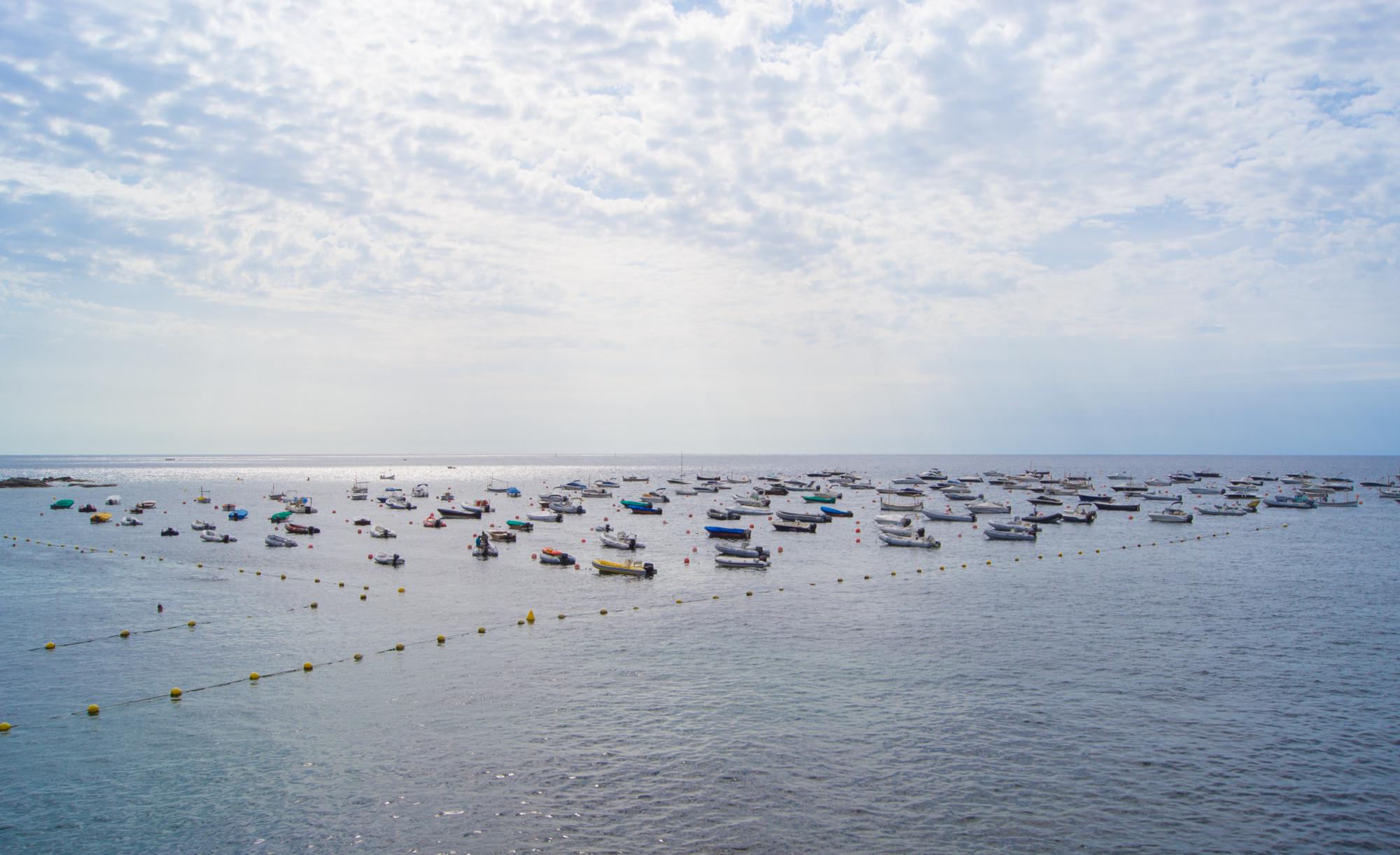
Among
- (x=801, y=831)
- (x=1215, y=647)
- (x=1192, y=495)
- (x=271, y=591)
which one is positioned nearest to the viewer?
(x=801, y=831)

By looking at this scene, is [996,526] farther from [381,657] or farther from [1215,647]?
[381,657]

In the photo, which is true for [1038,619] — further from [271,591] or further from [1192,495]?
[1192,495]

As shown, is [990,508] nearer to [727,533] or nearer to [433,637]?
[727,533]

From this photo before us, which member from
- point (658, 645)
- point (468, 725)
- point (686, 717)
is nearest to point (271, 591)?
point (658, 645)

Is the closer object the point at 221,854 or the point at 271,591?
the point at 221,854

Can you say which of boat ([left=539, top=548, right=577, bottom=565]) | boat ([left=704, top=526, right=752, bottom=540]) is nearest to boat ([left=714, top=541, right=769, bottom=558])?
boat ([left=539, top=548, right=577, bottom=565])

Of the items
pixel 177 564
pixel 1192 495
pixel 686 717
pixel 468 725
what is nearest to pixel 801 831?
pixel 686 717

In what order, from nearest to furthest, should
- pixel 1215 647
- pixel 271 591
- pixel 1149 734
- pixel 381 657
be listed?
1. pixel 1149 734
2. pixel 381 657
3. pixel 1215 647
4. pixel 271 591

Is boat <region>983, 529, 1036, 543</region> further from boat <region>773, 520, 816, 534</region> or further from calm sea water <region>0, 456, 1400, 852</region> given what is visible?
calm sea water <region>0, 456, 1400, 852</region>
